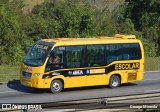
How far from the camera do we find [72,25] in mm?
37031

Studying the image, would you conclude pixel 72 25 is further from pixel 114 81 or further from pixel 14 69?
pixel 114 81

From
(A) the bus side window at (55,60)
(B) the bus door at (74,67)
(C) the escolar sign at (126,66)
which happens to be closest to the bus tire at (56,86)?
(B) the bus door at (74,67)

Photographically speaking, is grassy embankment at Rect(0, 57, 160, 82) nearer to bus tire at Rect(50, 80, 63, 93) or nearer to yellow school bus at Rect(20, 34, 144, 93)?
yellow school bus at Rect(20, 34, 144, 93)

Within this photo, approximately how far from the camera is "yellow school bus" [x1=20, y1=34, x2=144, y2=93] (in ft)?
64.8

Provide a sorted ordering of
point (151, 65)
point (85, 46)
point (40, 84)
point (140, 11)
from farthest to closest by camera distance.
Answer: point (140, 11) < point (151, 65) < point (85, 46) < point (40, 84)

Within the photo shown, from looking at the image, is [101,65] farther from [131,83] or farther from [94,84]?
[131,83]

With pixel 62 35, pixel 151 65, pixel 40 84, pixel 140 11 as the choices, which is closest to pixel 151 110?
pixel 40 84

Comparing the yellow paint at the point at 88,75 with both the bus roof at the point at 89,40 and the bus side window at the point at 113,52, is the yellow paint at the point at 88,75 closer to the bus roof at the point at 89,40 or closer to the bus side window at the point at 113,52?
the bus roof at the point at 89,40

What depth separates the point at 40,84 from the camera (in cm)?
1958

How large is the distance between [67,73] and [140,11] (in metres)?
29.9

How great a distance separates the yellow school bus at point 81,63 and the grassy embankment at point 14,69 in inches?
147

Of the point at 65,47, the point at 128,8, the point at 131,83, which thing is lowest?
the point at 131,83

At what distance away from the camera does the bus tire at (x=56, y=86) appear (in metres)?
20.0

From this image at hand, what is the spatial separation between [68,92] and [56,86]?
748 millimetres
